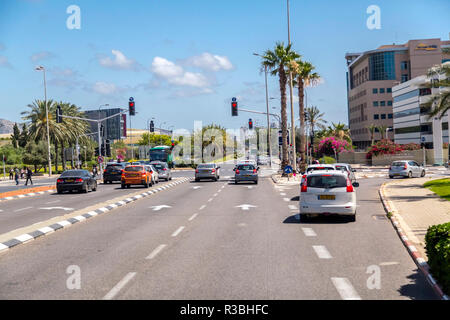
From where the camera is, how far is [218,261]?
392 inches

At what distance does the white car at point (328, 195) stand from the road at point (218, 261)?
0.43 m

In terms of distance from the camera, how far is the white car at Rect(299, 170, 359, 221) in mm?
15766

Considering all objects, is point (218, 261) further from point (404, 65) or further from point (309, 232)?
point (404, 65)

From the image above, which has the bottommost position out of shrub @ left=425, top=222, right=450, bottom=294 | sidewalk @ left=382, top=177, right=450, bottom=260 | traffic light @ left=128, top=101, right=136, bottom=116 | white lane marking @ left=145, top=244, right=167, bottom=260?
sidewalk @ left=382, top=177, right=450, bottom=260

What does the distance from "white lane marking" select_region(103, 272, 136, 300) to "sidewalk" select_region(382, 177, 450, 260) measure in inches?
218

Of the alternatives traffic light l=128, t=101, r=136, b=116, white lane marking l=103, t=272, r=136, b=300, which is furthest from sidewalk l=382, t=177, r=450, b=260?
traffic light l=128, t=101, r=136, b=116

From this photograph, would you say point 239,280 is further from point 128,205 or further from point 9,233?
point 128,205

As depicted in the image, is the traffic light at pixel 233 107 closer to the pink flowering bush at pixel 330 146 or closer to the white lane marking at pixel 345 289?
the white lane marking at pixel 345 289

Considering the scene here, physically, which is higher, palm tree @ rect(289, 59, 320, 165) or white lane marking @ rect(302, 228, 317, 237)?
palm tree @ rect(289, 59, 320, 165)

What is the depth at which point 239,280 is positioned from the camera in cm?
829

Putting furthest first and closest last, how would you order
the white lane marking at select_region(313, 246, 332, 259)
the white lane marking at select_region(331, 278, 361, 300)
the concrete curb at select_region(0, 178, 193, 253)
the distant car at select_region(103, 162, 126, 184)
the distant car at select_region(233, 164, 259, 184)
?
the distant car at select_region(103, 162, 126, 184) < the distant car at select_region(233, 164, 259, 184) < the concrete curb at select_region(0, 178, 193, 253) < the white lane marking at select_region(313, 246, 332, 259) < the white lane marking at select_region(331, 278, 361, 300)

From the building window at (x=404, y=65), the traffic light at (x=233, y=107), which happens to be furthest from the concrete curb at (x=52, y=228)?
the building window at (x=404, y=65)

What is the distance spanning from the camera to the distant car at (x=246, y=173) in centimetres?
3850

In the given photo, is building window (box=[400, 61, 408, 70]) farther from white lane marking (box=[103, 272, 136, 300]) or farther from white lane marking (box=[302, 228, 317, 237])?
white lane marking (box=[103, 272, 136, 300])
